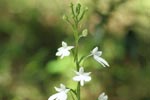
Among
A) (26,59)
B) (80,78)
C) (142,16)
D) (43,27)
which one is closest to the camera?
(80,78)

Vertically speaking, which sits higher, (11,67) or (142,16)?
(11,67)

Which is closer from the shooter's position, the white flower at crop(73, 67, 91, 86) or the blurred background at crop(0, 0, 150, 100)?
the white flower at crop(73, 67, 91, 86)

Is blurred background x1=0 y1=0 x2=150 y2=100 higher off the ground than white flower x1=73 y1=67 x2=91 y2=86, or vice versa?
blurred background x1=0 y1=0 x2=150 y2=100

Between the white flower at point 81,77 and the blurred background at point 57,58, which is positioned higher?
the blurred background at point 57,58

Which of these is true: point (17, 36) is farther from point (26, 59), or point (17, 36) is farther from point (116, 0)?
point (116, 0)

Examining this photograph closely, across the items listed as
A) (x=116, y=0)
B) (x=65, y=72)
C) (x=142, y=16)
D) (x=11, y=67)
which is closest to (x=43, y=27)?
(x=11, y=67)

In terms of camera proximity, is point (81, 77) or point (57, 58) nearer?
point (81, 77)

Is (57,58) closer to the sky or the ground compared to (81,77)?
closer to the sky

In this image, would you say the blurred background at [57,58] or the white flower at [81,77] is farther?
the blurred background at [57,58]
